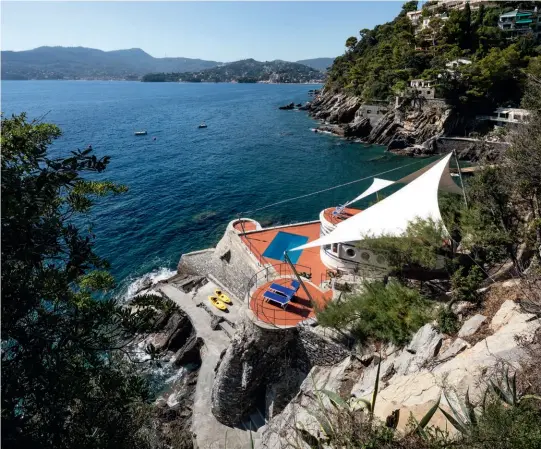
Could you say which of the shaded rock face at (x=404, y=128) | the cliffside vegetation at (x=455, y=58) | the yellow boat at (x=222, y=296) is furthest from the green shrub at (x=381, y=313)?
the cliffside vegetation at (x=455, y=58)

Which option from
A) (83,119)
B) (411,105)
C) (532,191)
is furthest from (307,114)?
(532,191)

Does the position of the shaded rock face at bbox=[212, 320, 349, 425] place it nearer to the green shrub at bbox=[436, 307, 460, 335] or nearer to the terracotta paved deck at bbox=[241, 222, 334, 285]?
the terracotta paved deck at bbox=[241, 222, 334, 285]

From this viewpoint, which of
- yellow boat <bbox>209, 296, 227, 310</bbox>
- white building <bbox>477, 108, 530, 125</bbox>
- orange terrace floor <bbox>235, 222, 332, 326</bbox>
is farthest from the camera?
white building <bbox>477, 108, 530, 125</bbox>

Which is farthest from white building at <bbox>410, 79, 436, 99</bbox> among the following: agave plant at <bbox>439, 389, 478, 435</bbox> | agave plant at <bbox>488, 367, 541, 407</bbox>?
agave plant at <bbox>439, 389, 478, 435</bbox>

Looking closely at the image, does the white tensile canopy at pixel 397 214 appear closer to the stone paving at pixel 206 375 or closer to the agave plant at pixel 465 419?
the stone paving at pixel 206 375

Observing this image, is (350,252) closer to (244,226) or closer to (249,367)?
(249,367)

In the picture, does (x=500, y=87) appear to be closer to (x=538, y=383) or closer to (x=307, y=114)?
(x=307, y=114)
